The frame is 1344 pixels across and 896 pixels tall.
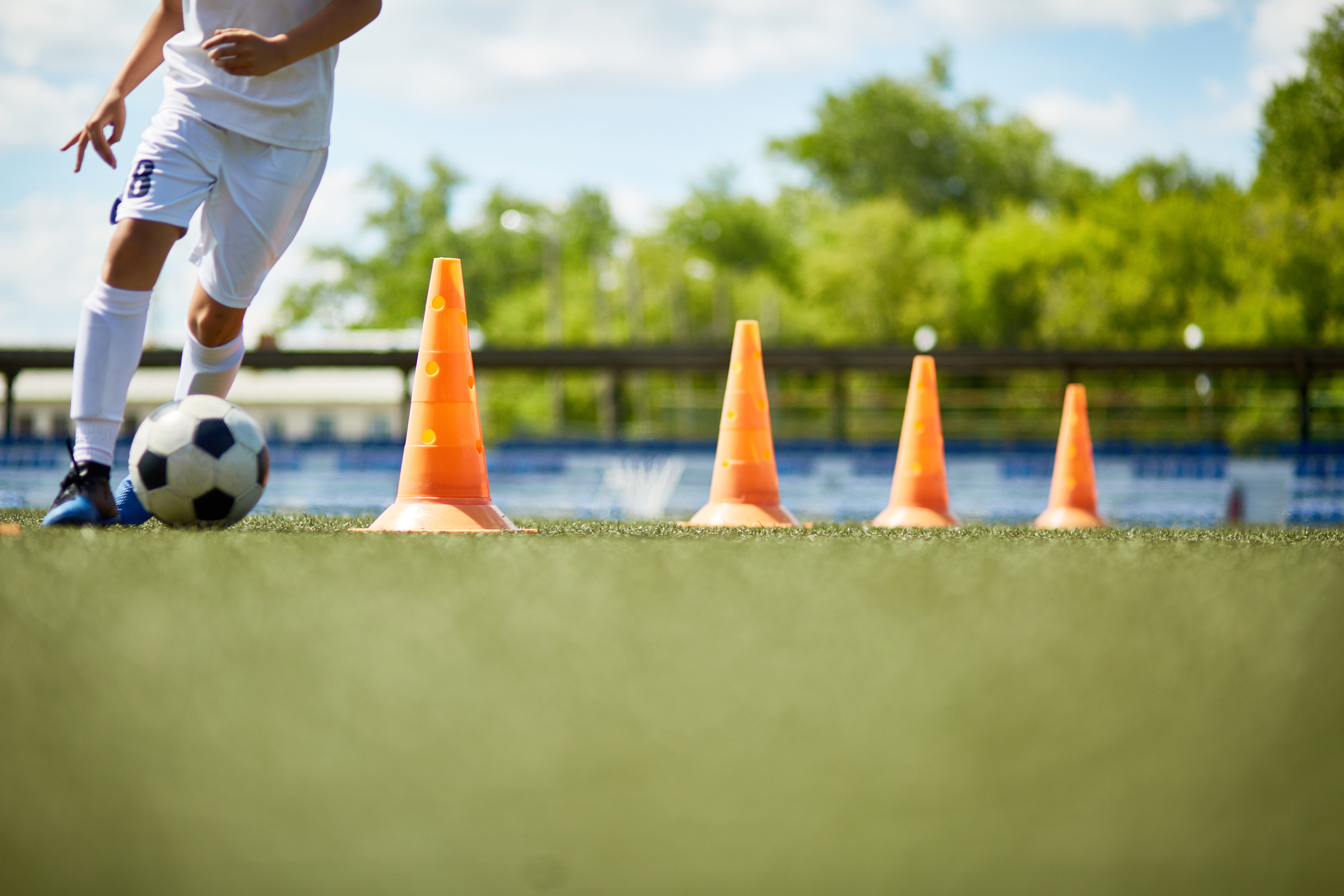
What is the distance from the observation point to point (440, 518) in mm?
5352

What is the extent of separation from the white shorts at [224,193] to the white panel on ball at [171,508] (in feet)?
3.04

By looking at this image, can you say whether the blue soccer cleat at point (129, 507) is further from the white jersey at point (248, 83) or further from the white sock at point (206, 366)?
the white jersey at point (248, 83)

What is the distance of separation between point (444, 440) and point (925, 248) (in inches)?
2541

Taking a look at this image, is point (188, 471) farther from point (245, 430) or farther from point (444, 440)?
point (444, 440)

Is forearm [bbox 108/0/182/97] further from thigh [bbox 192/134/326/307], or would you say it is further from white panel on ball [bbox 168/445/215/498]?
white panel on ball [bbox 168/445/215/498]

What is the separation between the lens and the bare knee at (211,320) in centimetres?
511

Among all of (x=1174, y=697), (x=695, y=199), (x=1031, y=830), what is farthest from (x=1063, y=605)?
(x=695, y=199)

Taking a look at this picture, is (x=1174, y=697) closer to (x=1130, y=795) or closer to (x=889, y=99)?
(x=1130, y=795)

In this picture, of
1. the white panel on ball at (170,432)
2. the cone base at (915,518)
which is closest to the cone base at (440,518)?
the white panel on ball at (170,432)

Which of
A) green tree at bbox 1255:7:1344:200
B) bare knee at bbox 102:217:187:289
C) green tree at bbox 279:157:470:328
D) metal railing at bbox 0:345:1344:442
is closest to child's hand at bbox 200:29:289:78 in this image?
bare knee at bbox 102:217:187:289

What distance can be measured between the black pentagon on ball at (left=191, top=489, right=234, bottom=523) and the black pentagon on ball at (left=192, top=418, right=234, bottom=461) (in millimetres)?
136

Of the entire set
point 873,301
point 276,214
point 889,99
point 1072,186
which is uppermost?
point 889,99

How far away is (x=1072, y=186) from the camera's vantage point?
253 ft

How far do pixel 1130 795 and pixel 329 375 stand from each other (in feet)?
231
